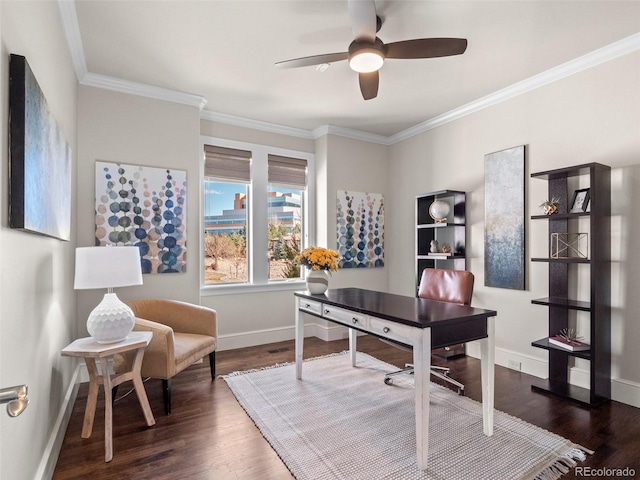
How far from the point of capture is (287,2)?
227 centimetres

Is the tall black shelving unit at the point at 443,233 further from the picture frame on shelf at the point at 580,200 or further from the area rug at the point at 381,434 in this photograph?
the area rug at the point at 381,434

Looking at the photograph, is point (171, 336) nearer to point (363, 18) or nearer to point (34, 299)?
point (34, 299)

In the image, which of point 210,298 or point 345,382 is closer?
point 345,382

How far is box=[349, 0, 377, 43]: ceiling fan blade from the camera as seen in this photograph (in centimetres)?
199

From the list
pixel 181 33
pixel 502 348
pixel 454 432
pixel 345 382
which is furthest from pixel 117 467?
pixel 502 348

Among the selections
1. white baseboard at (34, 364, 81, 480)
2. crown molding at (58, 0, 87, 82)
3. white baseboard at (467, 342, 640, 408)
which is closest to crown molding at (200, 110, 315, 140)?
crown molding at (58, 0, 87, 82)

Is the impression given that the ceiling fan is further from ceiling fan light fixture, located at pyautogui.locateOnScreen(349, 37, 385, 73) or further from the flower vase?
the flower vase

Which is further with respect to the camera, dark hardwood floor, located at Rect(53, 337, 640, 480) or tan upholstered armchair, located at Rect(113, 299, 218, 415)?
tan upholstered armchair, located at Rect(113, 299, 218, 415)

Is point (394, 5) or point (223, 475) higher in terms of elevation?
point (394, 5)

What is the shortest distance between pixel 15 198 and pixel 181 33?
1.89m

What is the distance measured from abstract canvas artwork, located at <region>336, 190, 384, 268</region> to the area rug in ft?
6.33

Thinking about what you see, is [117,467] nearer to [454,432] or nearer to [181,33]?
[454,432]

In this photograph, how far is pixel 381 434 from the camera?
89.7 inches

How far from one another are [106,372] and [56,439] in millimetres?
427
